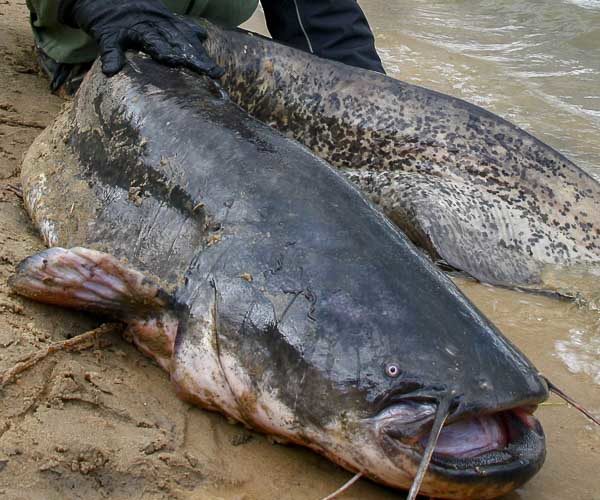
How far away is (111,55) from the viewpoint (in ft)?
11.6

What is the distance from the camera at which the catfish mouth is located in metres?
2.18

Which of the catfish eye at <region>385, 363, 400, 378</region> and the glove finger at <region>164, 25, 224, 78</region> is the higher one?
the glove finger at <region>164, 25, 224, 78</region>

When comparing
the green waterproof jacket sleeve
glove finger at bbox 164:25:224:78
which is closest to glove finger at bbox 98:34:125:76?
glove finger at bbox 164:25:224:78

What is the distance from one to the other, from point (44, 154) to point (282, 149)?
4.13 feet

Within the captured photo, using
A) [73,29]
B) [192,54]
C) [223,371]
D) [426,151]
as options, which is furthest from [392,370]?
[73,29]

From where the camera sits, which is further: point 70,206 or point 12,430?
point 70,206

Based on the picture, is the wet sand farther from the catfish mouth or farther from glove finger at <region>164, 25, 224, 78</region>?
glove finger at <region>164, 25, 224, 78</region>

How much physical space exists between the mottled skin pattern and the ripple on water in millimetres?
618

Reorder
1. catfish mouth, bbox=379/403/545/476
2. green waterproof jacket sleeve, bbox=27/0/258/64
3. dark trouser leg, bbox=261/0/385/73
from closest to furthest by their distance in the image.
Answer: catfish mouth, bbox=379/403/545/476 < green waterproof jacket sleeve, bbox=27/0/258/64 < dark trouser leg, bbox=261/0/385/73

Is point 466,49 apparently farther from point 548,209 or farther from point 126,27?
point 126,27

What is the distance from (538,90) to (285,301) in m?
5.61

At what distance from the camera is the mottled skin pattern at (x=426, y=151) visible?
418 cm

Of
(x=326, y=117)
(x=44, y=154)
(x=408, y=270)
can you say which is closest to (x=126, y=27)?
(x=44, y=154)

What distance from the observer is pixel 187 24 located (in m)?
3.89
